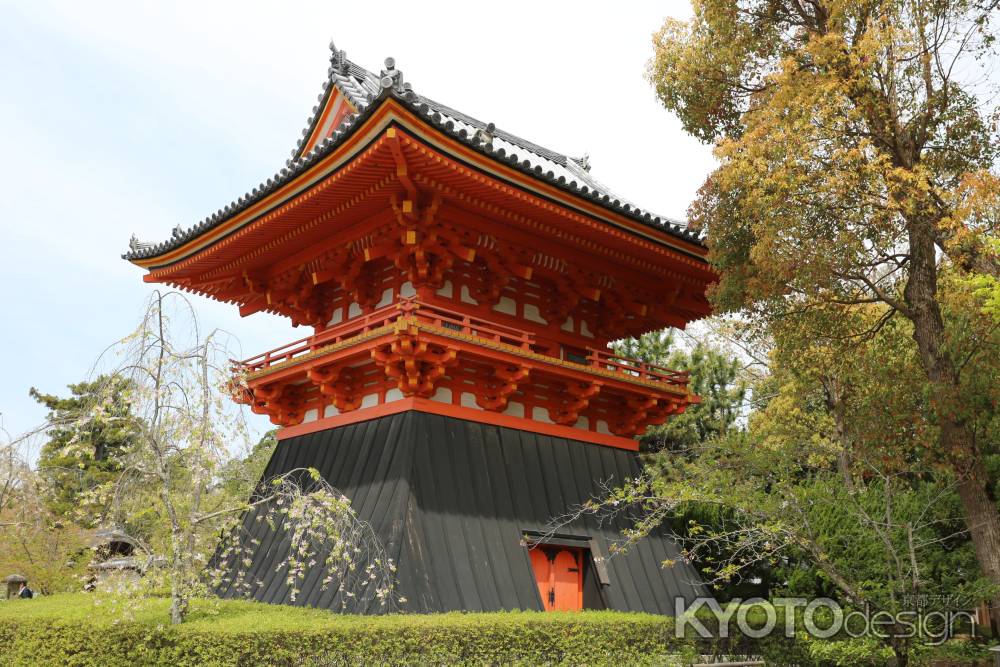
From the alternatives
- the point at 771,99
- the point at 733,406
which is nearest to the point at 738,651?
the point at 771,99

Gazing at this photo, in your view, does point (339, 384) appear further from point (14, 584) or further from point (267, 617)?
point (14, 584)

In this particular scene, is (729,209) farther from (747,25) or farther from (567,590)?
(567,590)

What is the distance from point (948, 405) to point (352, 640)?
25.4 ft

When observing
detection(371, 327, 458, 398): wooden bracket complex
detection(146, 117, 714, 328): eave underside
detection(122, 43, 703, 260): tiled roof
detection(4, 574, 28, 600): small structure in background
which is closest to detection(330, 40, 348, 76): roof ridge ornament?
detection(122, 43, 703, 260): tiled roof

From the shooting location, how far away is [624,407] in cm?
1432

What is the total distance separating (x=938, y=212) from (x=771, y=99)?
2606mm

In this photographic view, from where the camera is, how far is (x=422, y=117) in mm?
9547

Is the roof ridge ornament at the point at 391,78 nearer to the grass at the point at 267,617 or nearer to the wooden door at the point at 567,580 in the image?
the grass at the point at 267,617

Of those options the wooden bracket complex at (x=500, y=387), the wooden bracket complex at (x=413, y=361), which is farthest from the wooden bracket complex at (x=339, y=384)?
the wooden bracket complex at (x=500, y=387)

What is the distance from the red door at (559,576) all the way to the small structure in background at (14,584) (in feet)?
35.6

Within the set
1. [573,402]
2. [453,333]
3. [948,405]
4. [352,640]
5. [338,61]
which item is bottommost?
[352,640]

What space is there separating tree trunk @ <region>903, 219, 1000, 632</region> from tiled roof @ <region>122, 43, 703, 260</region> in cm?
344

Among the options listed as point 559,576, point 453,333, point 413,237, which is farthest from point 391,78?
point 559,576

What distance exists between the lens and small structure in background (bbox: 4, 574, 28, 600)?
15696 millimetres
